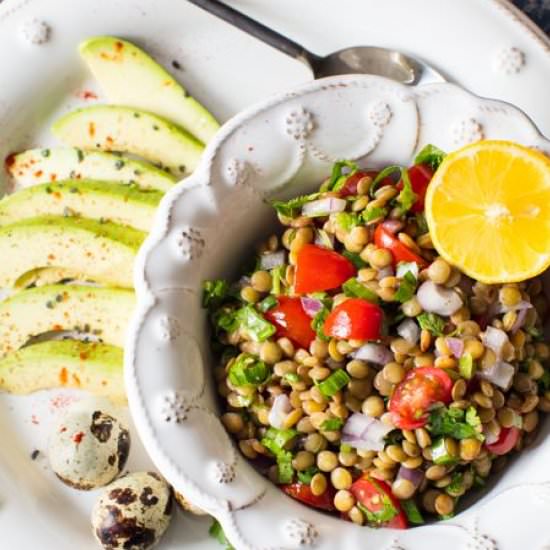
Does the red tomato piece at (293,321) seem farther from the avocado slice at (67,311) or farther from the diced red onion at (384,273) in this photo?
the avocado slice at (67,311)

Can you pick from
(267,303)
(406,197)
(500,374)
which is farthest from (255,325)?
(500,374)

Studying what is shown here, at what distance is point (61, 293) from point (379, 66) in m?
1.17

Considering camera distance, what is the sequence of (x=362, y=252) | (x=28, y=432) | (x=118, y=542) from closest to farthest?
(x=362, y=252) < (x=118, y=542) < (x=28, y=432)

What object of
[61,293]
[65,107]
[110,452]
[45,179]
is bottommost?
[110,452]

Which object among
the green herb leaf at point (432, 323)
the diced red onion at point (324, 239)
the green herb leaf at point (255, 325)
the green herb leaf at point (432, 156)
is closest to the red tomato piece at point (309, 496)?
the green herb leaf at point (255, 325)

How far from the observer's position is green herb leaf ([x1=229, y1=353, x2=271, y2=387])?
8.36 feet

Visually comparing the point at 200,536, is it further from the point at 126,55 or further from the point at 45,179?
the point at 126,55

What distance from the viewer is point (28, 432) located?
3.03 m

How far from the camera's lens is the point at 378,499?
99.7 inches

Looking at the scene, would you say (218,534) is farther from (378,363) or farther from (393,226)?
(393,226)

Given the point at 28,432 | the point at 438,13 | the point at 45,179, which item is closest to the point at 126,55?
the point at 45,179

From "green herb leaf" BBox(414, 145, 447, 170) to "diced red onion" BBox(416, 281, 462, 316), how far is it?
36 centimetres

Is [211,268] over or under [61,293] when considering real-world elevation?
over

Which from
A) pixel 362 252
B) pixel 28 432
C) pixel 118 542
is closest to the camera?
pixel 362 252
